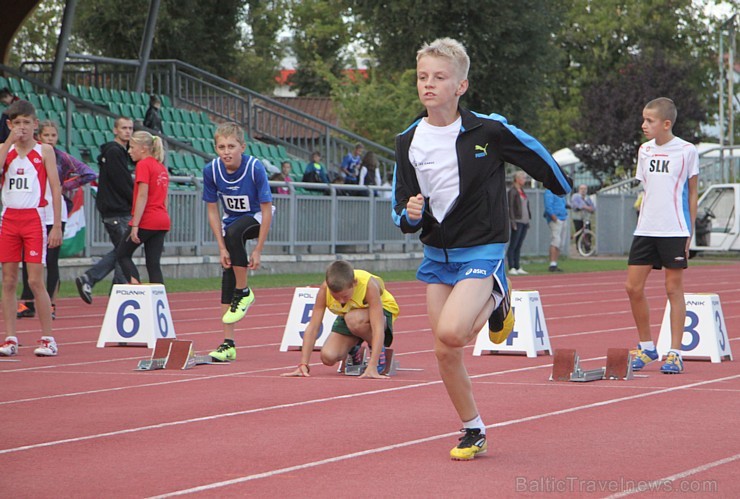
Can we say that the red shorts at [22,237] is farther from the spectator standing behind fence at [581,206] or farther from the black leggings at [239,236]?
the spectator standing behind fence at [581,206]

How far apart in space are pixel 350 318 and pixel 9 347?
3.13m

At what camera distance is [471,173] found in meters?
6.61

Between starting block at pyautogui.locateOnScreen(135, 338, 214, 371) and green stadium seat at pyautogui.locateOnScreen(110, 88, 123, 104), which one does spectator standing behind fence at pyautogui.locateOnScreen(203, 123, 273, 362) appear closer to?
starting block at pyautogui.locateOnScreen(135, 338, 214, 371)

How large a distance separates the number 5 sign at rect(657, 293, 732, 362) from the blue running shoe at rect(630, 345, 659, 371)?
54 centimetres

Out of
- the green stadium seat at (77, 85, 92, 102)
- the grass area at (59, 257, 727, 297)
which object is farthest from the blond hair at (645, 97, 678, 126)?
the green stadium seat at (77, 85, 92, 102)

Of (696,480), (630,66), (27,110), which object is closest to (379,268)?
(27,110)

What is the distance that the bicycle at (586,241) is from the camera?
38188 mm

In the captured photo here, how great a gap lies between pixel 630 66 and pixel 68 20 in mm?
43458

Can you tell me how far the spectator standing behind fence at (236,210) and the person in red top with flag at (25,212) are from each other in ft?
4.78

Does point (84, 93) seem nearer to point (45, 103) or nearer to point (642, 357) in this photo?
point (45, 103)

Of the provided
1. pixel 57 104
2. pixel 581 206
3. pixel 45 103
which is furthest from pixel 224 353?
pixel 581 206

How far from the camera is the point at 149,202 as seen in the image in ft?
45.6

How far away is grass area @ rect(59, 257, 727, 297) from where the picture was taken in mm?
20578

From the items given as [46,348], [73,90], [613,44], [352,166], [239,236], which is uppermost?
[613,44]
